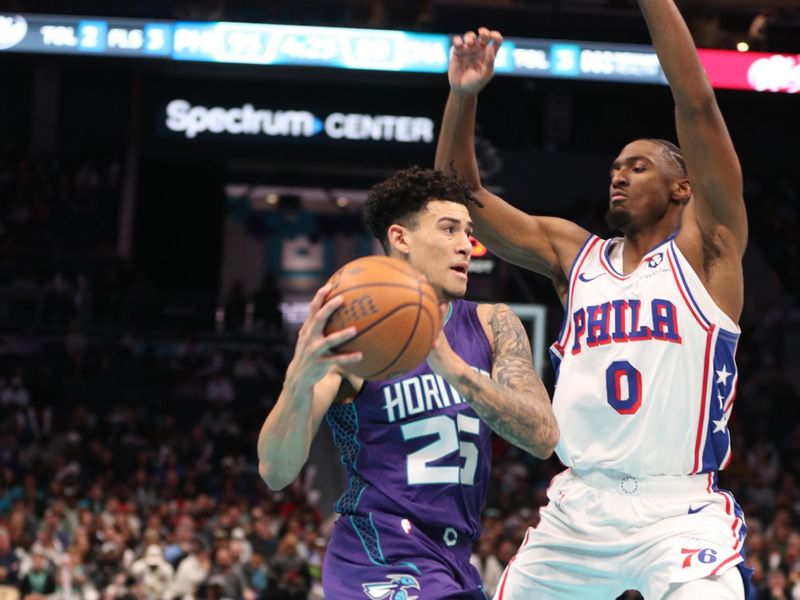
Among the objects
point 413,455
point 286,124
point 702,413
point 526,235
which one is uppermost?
point 286,124

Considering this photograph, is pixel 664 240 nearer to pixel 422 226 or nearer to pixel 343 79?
pixel 422 226

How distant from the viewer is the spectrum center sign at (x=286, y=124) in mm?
19062

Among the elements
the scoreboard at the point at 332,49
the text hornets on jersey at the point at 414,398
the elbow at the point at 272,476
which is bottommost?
the elbow at the point at 272,476

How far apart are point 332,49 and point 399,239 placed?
40.6 ft

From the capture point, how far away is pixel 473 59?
16.6 ft

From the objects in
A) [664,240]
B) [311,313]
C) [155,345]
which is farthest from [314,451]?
[311,313]

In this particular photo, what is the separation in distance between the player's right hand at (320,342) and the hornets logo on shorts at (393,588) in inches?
33.1

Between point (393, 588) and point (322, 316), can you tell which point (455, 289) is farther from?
point (393, 588)

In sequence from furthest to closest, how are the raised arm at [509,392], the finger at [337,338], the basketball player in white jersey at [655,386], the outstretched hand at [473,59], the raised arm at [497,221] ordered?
1. the raised arm at [497,221]
2. the outstretched hand at [473,59]
3. the basketball player in white jersey at [655,386]
4. the raised arm at [509,392]
5. the finger at [337,338]

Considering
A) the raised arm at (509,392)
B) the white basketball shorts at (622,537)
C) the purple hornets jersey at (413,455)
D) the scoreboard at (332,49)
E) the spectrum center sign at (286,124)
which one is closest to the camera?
the raised arm at (509,392)

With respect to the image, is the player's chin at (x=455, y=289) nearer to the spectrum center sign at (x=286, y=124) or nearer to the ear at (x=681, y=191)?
the ear at (x=681, y=191)

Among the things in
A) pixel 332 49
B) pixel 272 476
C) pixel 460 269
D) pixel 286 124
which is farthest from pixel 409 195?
pixel 286 124

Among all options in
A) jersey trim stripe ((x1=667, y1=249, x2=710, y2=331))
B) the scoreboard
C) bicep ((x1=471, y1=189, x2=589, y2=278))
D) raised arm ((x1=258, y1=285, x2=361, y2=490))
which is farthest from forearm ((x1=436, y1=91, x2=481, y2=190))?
the scoreboard

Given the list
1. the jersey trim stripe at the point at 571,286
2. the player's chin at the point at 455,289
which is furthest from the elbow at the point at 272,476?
the jersey trim stripe at the point at 571,286
